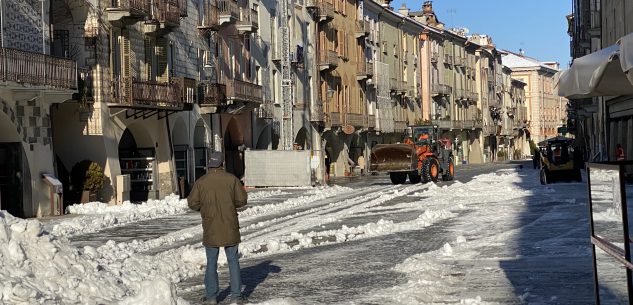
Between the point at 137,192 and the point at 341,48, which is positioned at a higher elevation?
the point at 341,48

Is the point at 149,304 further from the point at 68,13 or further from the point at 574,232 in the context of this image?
the point at 68,13

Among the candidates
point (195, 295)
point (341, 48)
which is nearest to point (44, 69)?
point (195, 295)

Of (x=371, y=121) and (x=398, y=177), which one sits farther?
(x=371, y=121)

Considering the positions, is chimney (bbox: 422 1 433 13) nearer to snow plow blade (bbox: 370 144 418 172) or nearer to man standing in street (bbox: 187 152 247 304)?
snow plow blade (bbox: 370 144 418 172)

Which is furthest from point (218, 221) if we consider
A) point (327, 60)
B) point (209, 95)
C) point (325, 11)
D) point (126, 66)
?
point (325, 11)

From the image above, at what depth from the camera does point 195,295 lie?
42.1 ft

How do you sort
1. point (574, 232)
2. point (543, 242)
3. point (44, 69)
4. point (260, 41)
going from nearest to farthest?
point (543, 242) → point (574, 232) → point (44, 69) → point (260, 41)

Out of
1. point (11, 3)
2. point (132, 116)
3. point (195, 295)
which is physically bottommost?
point (195, 295)

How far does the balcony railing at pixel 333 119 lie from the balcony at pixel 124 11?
28608 millimetres

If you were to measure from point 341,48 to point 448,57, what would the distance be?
3441 centimetres

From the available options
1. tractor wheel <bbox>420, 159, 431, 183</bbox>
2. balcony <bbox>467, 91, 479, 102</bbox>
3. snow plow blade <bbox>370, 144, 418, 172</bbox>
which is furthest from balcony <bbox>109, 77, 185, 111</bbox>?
balcony <bbox>467, 91, 479, 102</bbox>

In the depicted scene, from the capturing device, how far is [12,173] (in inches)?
1185

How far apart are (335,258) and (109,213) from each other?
1407cm

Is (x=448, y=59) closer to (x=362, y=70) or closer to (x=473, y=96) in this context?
(x=473, y=96)
